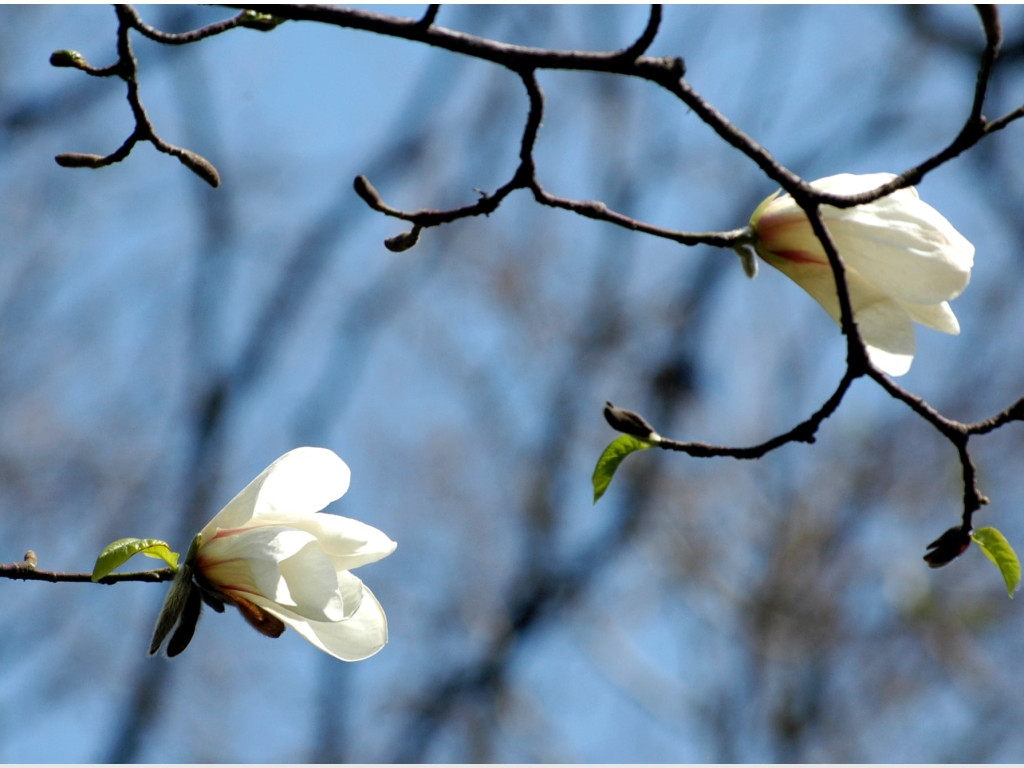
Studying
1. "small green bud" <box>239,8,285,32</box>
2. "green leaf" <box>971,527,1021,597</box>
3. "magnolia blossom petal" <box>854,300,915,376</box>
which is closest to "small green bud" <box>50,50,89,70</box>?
"small green bud" <box>239,8,285,32</box>

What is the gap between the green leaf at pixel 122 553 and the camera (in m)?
0.97

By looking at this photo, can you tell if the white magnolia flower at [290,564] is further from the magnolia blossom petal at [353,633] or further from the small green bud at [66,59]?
the small green bud at [66,59]

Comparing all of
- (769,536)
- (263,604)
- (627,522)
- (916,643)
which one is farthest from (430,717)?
(263,604)

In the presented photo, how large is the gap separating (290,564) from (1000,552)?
69 centimetres

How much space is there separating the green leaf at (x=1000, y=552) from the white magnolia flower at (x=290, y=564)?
0.58m

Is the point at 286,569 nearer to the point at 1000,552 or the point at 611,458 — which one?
the point at 611,458

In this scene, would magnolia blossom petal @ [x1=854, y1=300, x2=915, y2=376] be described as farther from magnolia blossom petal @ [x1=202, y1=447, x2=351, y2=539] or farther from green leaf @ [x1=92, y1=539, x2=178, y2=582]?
green leaf @ [x1=92, y1=539, x2=178, y2=582]

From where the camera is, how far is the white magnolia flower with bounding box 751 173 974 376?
1.00 metres

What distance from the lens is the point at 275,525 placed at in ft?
3.56

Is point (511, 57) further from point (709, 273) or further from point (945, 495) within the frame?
point (945, 495)

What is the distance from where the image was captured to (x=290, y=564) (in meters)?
1.03

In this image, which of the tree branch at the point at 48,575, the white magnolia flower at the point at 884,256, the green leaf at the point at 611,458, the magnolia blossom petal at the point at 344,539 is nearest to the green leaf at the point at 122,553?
the tree branch at the point at 48,575

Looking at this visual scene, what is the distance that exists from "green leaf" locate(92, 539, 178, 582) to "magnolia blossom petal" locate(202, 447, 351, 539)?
0.05 meters

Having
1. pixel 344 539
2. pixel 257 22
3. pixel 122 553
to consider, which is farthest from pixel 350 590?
pixel 257 22
